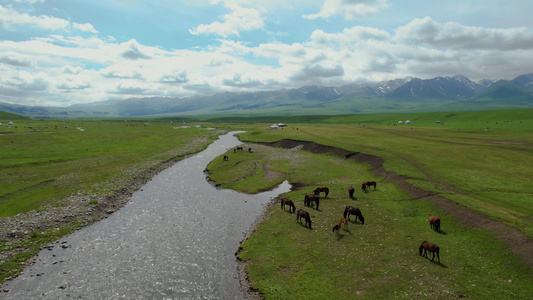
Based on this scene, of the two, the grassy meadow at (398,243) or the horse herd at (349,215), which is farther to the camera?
the horse herd at (349,215)

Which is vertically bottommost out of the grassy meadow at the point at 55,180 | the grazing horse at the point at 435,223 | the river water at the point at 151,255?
the river water at the point at 151,255

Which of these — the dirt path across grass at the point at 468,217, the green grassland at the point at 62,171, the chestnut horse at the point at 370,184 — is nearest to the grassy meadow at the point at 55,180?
the green grassland at the point at 62,171

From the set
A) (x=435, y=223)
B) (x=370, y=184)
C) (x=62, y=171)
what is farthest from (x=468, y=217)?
(x=62, y=171)

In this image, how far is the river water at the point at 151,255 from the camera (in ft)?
74.5

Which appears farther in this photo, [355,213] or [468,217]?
[355,213]

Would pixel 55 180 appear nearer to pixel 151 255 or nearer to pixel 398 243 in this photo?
pixel 151 255

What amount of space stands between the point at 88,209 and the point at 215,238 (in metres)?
21.5

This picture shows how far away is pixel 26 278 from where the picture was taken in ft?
79.2

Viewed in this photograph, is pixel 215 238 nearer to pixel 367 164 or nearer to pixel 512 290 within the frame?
pixel 512 290

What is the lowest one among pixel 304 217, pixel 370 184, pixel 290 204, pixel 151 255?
pixel 151 255

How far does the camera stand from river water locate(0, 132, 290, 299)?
74.5ft

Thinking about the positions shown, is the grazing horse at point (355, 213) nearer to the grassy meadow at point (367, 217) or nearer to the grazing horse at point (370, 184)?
the grassy meadow at point (367, 217)

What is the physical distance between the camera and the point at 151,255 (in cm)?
2803

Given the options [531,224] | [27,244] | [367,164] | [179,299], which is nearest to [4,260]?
[27,244]
